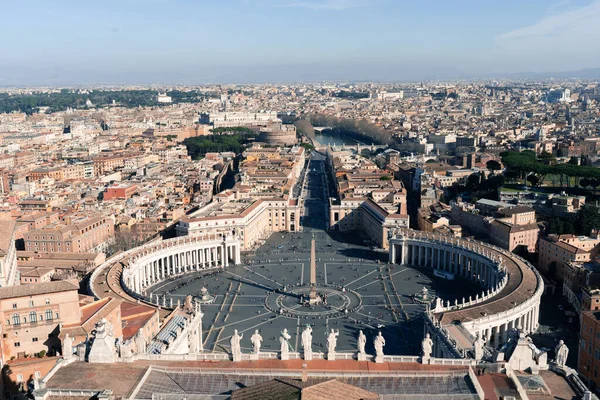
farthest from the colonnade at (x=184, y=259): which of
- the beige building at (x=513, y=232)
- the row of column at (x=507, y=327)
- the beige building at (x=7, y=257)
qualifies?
the row of column at (x=507, y=327)

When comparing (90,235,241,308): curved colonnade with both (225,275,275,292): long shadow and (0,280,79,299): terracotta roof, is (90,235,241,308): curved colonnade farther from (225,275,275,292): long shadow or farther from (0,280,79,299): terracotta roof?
(0,280,79,299): terracotta roof

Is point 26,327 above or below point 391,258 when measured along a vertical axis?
above

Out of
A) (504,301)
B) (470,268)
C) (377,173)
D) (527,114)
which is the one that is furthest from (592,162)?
(527,114)

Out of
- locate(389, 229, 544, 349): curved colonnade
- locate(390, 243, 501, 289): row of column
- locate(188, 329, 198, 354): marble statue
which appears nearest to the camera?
locate(188, 329, 198, 354): marble statue

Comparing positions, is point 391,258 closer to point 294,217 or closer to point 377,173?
point 294,217

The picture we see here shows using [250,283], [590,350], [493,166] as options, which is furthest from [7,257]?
[493,166]

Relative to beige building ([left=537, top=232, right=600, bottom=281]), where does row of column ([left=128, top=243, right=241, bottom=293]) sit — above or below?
below

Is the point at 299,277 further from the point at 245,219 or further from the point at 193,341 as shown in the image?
the point at 193,341

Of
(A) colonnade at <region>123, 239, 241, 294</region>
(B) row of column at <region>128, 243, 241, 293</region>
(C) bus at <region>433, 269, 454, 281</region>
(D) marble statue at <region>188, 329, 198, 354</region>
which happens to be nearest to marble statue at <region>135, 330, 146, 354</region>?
(D) marble statue at <region>188, 329, 198, 354</region>
